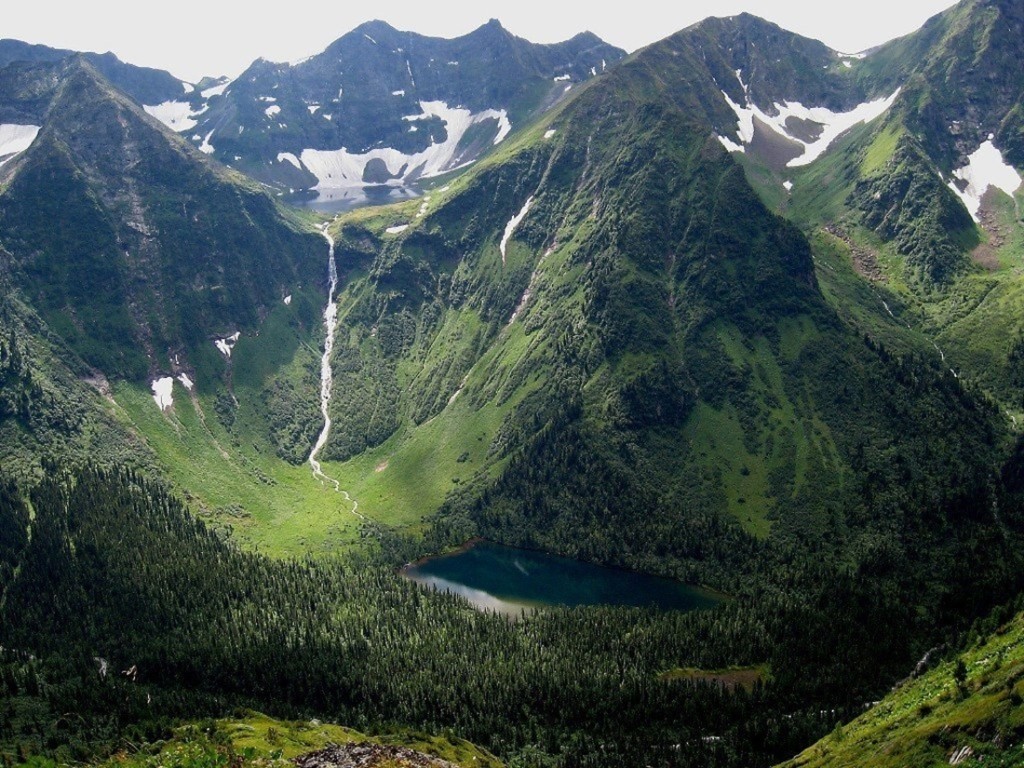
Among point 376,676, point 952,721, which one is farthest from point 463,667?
point 952,721

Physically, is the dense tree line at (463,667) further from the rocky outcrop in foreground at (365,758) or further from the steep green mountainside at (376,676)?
the rocky outcrop in foreground at (365,758)

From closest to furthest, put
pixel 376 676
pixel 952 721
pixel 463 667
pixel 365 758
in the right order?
pixel 952 721 < pixel 365 758 < pixel 376 676 < pixel 463 667

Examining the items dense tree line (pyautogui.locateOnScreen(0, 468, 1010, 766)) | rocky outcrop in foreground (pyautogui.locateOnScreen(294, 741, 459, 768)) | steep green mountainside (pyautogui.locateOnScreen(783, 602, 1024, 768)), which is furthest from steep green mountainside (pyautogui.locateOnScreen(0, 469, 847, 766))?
steep green mountainside (pyautogui.locateOnScreen(783, 602, 1024, 768))

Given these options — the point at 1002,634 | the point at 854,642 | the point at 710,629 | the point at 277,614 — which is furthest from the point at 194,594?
the point at 1002,634

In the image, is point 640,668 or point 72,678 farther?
point 640,668

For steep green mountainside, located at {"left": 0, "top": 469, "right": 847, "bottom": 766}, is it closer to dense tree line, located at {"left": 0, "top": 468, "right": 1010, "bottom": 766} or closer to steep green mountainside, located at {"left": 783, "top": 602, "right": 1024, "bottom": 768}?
dense tree line, located at {"left": 0, "top": 468, "right": 1010, "bottom": 766}

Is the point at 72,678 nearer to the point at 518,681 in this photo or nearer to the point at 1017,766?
the point at 518,681

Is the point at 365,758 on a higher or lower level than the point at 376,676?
higher

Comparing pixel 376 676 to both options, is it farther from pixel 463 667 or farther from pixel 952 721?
pixel 952 721
